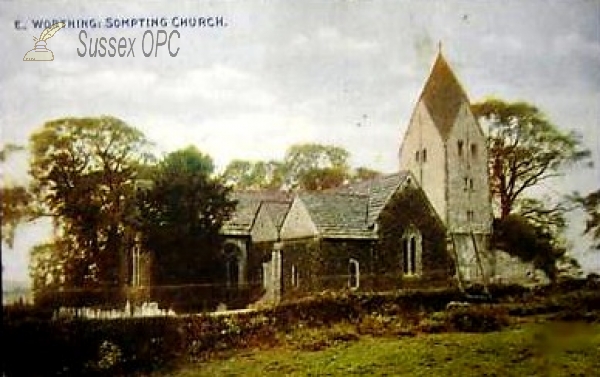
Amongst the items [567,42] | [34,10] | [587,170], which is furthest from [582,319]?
[34,10]

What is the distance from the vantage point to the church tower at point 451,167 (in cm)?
326

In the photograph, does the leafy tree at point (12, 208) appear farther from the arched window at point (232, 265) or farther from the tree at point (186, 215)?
the arched window at point (232, 265)

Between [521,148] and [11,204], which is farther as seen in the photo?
[521,148]

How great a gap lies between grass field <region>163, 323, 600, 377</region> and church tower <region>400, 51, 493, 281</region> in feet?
0.79

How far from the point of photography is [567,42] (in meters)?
3.29

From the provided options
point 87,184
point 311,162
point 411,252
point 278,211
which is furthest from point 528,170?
point 87,184

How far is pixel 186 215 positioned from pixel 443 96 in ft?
3.08

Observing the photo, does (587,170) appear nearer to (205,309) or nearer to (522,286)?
(522,286)

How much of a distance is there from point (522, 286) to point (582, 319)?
→ 223 mm

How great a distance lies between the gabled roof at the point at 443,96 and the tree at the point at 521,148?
0.24 ft

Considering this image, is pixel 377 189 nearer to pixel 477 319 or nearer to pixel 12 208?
pixel 477 319

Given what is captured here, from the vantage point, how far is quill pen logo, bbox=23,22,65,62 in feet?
10.6

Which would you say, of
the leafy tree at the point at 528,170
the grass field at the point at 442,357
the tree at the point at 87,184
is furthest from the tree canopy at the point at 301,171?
the grass field at the point at 442,357

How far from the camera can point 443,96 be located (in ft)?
10.6
